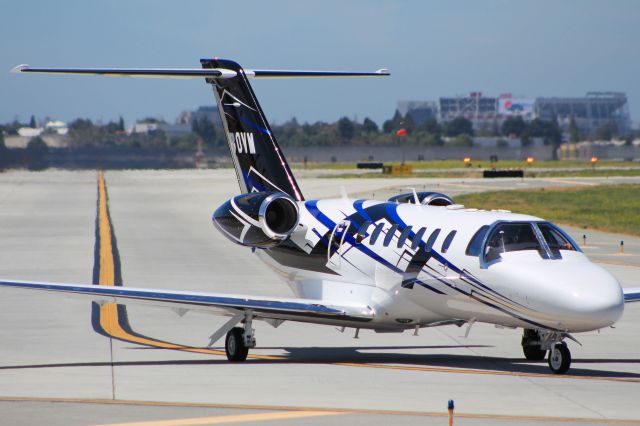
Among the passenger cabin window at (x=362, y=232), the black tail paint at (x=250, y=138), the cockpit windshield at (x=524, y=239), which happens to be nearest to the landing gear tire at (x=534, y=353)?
the cockpit windshield at (x=524, y=239)

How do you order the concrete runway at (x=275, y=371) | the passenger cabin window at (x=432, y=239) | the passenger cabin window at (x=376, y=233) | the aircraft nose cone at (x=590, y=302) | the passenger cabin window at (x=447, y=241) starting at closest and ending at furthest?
1. the concrete runway at (x=275, y=371)
2. the aircraft nose cone at (x=590, y=302)
3. the passenger cabin window at (x=447, y=241)
4. the passenger cabin window at (x=432, y=239)
5. the passenger cabin window at (x=376, y=233)

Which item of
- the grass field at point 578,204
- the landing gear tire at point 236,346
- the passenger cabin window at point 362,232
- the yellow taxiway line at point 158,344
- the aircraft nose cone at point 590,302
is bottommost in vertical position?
the grass field at point 578,204

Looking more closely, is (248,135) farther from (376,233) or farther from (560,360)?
(560,360)

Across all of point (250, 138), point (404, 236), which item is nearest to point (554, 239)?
point (404, 236)

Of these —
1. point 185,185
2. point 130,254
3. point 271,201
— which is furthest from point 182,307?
point 185,185

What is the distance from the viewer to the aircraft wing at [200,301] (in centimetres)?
2059

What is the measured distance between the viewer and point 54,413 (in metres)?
15.9

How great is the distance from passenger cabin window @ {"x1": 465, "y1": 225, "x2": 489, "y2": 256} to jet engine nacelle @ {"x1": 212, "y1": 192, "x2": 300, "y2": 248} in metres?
4.19

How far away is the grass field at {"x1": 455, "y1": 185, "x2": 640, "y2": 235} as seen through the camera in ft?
198

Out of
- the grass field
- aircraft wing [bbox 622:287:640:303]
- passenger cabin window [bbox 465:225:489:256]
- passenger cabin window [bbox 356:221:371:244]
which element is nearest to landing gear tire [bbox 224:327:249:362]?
passenger cabin window [bbox 356:221:371:244]

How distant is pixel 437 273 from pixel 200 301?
12.6ft

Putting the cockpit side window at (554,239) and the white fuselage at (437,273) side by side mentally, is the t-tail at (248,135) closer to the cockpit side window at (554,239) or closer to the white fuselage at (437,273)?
the white fuselage at (437,273)

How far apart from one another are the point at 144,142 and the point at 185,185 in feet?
238

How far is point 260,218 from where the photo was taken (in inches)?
907
